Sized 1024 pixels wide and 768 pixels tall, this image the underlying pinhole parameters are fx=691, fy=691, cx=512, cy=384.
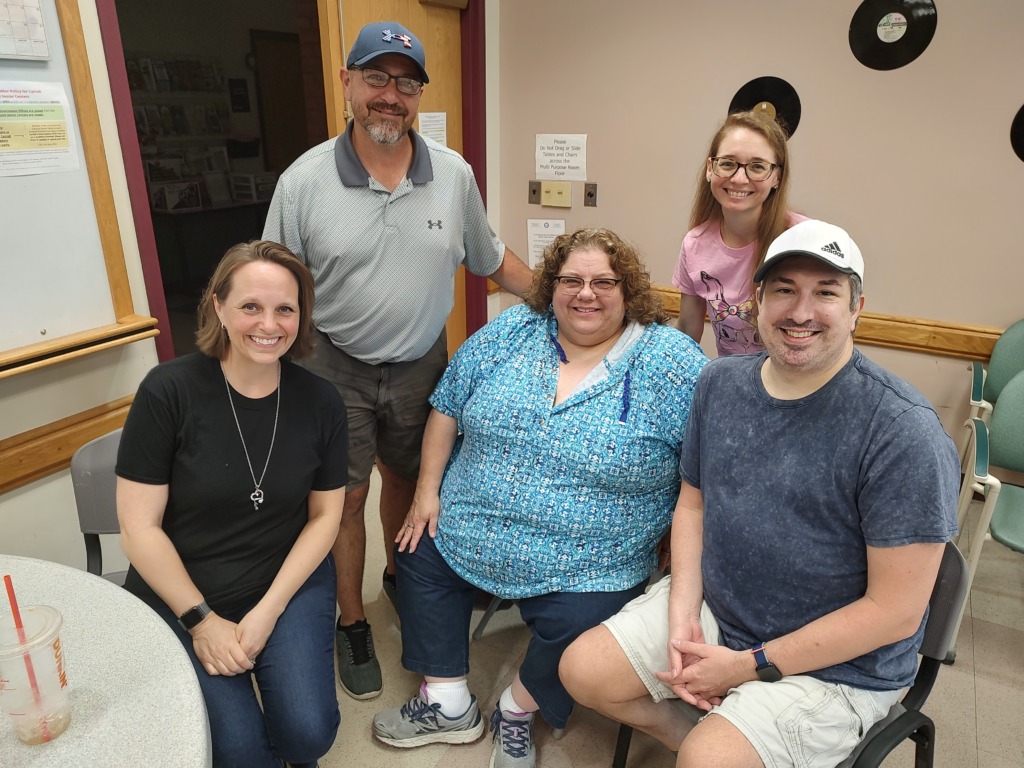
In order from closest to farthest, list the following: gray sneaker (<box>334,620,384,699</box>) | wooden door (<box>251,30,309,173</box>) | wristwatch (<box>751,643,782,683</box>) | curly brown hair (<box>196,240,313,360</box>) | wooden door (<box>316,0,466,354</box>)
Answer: wristwatch (<box>751,643,782,683</box>) < curly brown hair (<box>196,240,313,360</box>) < gray sneaker (<box>334,620,384,699</box>) < wooden door (<box>316,0,466,354</box>) < wooden door (<box>251,30,309,173</box>)

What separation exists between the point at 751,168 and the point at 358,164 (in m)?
1.01

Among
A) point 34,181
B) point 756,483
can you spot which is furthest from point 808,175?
point 34,181

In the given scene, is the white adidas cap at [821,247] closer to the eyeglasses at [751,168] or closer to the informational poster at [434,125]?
the eyeglasses at [751,168]

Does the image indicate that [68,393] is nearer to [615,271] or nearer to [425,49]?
[615,271]

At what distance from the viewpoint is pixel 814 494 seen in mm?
1238

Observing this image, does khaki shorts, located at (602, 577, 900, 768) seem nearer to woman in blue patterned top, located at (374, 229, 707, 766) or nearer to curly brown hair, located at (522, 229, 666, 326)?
woman in blue patterned top, located at (374, 229, 707, 766)

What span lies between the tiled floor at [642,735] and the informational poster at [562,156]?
82.5 inches

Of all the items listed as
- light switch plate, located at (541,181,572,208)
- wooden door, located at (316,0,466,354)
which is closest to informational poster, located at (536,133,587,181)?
light switch plate, located at (541,181,572,208)

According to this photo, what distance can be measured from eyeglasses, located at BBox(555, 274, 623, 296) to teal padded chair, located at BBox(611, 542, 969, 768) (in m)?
0.87

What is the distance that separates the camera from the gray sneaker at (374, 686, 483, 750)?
178 cm

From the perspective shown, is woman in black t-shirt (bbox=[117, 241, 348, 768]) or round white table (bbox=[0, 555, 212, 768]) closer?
round white table (bbox=[0, 555, 212, 768])

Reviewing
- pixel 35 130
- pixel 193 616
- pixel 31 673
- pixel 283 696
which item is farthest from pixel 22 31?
pixel 283 696

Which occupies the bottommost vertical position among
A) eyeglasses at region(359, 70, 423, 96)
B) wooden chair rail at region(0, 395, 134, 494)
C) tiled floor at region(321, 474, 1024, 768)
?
tiled floor at region(321, 474, 1024, 768)

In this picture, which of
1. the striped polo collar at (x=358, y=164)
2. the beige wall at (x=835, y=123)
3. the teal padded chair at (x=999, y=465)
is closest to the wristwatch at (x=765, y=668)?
the teal padded chair at (x=999, y=465)
